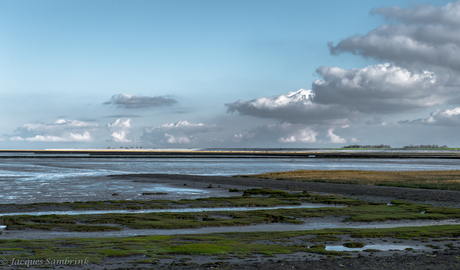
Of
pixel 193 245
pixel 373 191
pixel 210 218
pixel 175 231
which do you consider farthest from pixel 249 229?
pixel 373 191

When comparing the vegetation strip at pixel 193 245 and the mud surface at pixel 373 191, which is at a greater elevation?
the vegetation strip at pixel 193 245

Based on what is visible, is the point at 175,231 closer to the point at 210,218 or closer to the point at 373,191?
the point at 210,218

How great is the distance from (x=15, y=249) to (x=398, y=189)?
106 feet

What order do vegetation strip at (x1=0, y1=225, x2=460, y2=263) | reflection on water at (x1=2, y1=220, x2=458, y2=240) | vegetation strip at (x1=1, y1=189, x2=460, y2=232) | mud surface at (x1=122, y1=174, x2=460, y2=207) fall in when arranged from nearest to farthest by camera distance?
vegetation strip at (x1=0, y1=225, x2=460, y2=263) < reflection on water at (x1=2, y1=220, x2=458, y2=240) < vegetation strip at (x1=1, y1=189, x2=460, y2=232) < mud surface at (x1=122, y1=174, x2=460, y2=207)

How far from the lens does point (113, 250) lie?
13586 mm

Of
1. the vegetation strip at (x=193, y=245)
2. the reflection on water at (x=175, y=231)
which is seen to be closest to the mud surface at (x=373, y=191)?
the reflection on water at (x=175, y=231)

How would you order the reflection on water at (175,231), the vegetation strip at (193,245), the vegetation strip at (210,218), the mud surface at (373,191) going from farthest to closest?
the mud surface at (373,191) → the vegetation strip at (210,218) → the reflection on water at (175,231) → the vegetation strip at (193,245)

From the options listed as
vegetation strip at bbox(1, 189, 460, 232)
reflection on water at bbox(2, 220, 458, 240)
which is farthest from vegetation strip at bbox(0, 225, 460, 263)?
vegetation strip at bbox(1, 189, 460, 232)

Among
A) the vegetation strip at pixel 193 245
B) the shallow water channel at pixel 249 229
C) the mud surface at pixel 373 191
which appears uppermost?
the vegetation strip at pixel 193 245

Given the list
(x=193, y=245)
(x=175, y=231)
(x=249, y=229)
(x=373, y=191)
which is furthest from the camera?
(x=373, y=191)

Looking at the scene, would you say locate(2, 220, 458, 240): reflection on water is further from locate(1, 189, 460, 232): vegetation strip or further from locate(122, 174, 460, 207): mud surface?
locate(122, 174, 460, 207): mud surface

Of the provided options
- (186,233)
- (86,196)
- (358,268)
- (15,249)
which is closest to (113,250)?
(15,249)

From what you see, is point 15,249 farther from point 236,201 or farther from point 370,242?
point 236,201

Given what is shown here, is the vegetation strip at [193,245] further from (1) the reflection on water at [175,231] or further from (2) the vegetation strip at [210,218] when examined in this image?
(2) the vegetation strip at [210,218]
